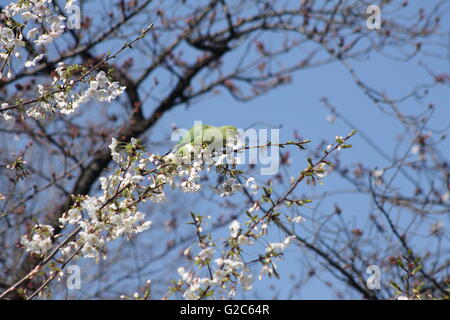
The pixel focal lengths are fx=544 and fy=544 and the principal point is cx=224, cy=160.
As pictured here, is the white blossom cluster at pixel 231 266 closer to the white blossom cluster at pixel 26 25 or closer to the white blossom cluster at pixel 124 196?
the white blossom cluster at pixel 124 196

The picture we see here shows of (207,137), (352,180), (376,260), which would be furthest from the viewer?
(352,180)

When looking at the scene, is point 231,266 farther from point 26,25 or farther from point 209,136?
point 26,25

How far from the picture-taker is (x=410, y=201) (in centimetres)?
496

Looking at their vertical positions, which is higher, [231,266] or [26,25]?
[26,25]

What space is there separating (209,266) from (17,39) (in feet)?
4.41

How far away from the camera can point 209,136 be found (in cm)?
226

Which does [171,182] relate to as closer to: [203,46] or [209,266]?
[209,266]

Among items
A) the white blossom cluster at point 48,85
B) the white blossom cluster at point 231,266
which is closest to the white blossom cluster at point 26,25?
the white blossom cluster at point 48,85

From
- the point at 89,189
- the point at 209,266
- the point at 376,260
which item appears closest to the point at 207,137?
the point at 209,266

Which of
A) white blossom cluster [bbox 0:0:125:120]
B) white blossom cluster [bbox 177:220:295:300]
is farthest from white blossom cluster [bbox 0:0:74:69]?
white blossom cluster [bbox 177:220:295:300]

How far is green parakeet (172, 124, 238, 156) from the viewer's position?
226 centimetres

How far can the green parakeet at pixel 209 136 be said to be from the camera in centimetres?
226

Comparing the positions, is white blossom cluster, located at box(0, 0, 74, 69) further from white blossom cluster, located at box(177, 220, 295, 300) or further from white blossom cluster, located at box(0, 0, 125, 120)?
white blossom cluster, located at box(177, 220, 295, 300)

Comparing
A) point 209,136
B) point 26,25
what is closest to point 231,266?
point 209,136
